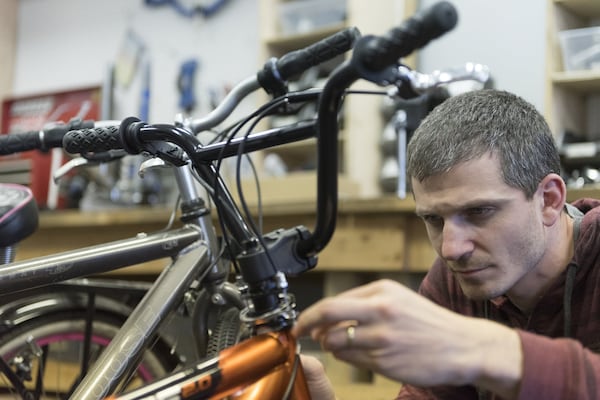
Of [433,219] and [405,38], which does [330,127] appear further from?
[433,219]

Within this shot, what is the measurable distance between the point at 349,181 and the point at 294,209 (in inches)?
13.8

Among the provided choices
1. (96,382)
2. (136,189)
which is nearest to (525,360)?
(96,382)

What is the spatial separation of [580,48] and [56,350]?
1.61m

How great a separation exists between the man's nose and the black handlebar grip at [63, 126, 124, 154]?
387 mm

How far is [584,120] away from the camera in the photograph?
2092 mm

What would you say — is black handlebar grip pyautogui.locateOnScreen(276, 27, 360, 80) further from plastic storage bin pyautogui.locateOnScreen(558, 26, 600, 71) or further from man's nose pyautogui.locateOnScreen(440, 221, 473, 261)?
plastic storage bin pyautogui.locateOnScreen(558, 26, 600, 71)

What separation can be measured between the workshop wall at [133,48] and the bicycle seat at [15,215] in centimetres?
172

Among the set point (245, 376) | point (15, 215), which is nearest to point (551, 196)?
point (245, 376)

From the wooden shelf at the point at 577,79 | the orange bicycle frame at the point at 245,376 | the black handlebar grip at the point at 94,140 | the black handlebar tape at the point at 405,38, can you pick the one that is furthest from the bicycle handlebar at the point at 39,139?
the wooden shelf at the point at 577,79

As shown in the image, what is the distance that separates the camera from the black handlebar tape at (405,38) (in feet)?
1.61

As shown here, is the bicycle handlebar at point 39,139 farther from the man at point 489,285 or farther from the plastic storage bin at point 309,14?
the plastic storage bin at point 309,14

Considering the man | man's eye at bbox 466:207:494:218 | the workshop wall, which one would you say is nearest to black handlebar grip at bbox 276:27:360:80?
the man

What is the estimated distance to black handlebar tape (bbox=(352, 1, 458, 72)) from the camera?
0.49 meters

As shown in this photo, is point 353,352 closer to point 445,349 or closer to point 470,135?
point 445,349
